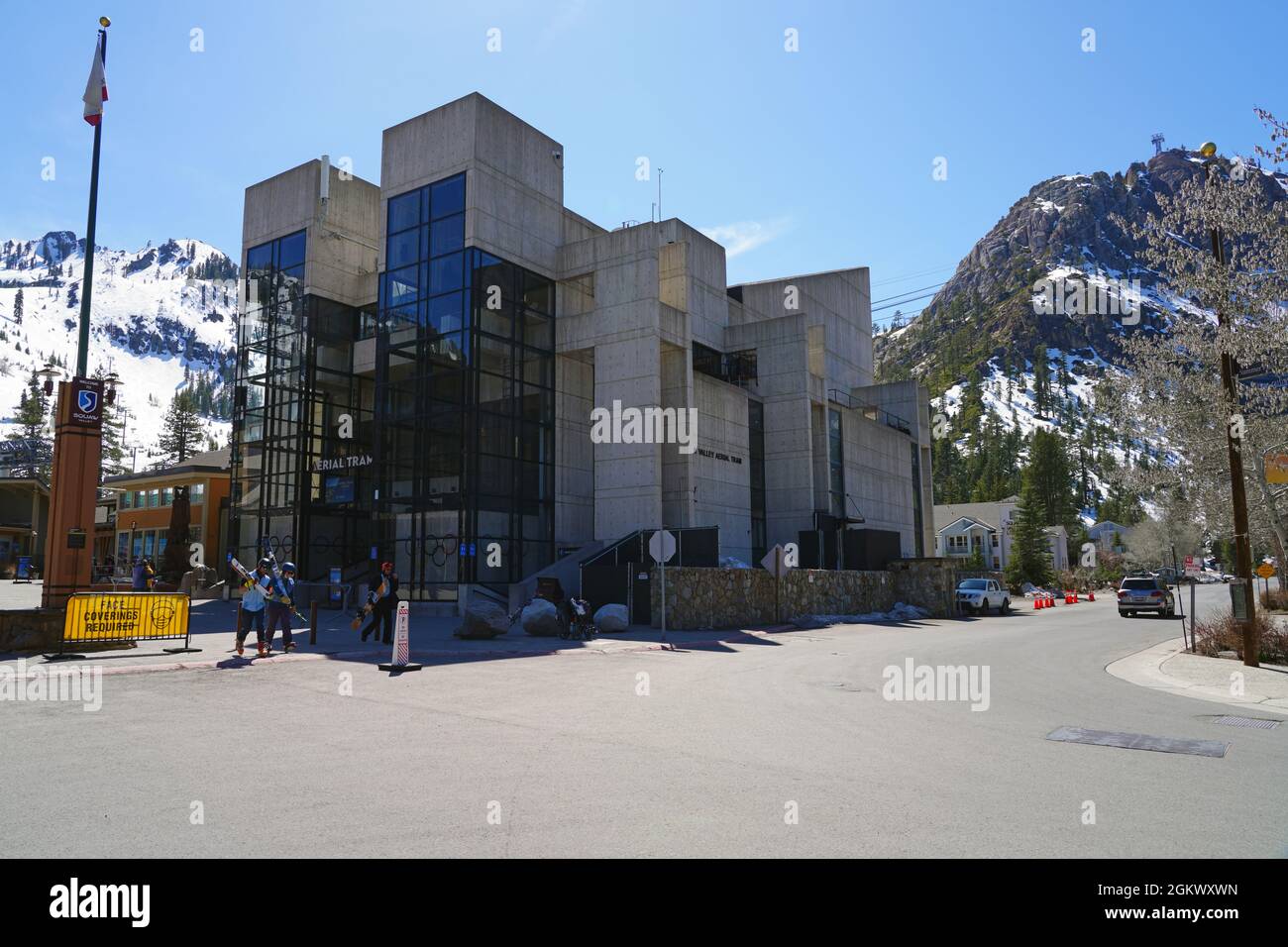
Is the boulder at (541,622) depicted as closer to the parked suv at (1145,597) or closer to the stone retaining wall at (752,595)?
the stone retaining wall at (752,595)

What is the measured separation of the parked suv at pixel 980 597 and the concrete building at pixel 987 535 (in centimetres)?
6266

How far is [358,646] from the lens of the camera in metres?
19.7

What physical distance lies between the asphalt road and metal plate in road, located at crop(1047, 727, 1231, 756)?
0.22 m

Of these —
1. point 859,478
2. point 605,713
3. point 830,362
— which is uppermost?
point 830,362

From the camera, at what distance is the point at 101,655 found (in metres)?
16.0

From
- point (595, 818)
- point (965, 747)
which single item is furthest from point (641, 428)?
point (595, 818)

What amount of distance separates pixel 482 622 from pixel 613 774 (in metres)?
15.5

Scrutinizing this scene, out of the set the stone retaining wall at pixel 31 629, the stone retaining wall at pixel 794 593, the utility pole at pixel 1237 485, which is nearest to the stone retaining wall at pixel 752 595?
the stone retaining wall at pixel 794 593

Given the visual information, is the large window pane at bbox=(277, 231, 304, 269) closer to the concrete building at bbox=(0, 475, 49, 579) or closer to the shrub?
the concrete building at bbox=(0, 475, 49, 579)

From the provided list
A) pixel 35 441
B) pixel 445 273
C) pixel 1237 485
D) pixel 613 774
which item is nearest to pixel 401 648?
pixel 613 774

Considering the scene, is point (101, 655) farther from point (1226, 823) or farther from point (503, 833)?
point (1226, 823)

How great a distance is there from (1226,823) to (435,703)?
9010 mm

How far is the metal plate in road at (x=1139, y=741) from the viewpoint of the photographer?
Answer: 338 inches

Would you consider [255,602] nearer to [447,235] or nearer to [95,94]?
[95,94]
